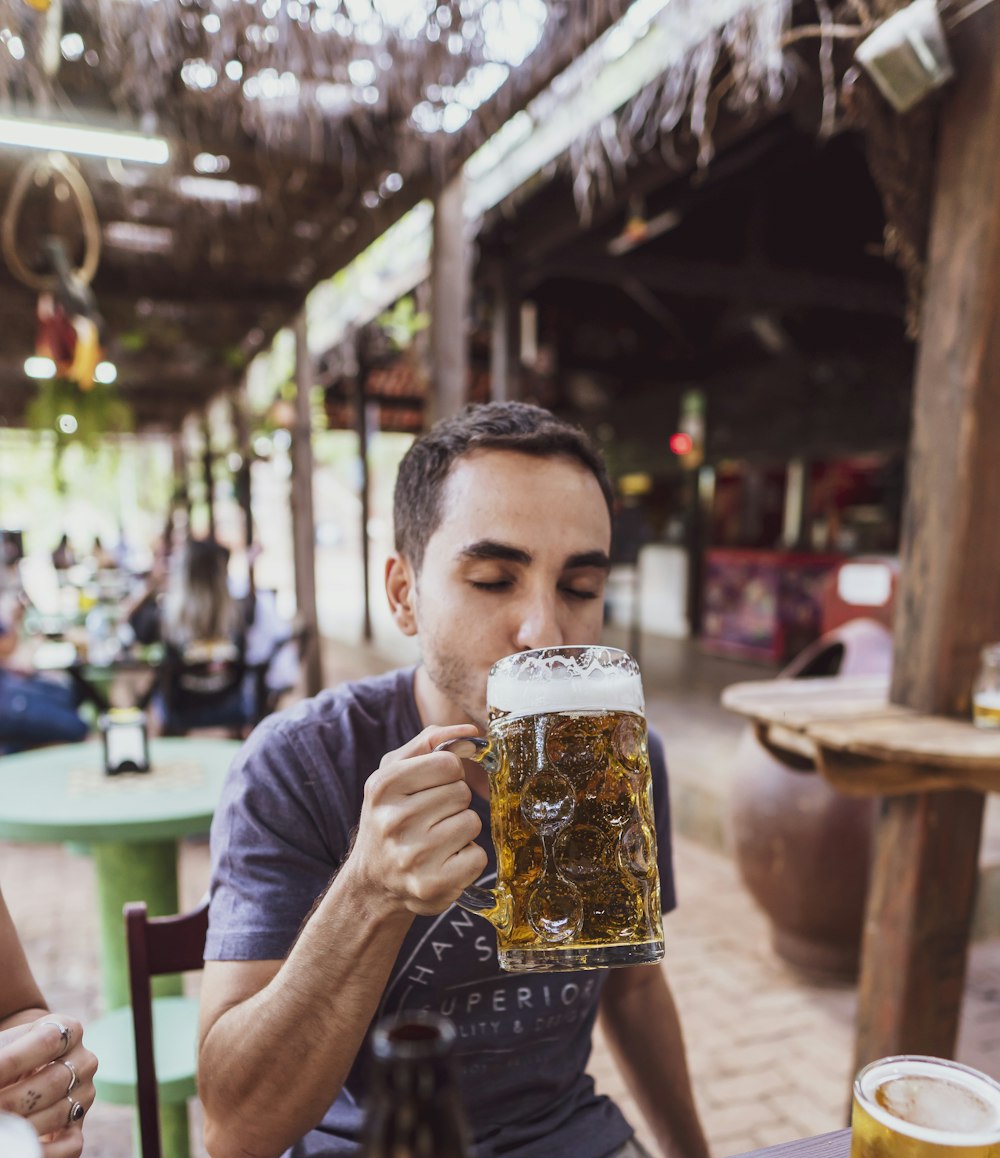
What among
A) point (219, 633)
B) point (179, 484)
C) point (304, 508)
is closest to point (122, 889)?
point (219, 633)

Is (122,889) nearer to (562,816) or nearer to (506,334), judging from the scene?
(562,816)

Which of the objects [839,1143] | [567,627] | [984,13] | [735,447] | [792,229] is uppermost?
[792,229]

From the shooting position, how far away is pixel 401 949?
1115 millimetres

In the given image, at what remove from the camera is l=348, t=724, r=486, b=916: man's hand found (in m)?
0.79

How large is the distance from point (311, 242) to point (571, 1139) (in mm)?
4999

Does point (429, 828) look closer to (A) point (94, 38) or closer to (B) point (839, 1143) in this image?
(B) point (839, 1143)

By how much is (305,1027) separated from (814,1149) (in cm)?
57

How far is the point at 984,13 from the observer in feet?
6.44

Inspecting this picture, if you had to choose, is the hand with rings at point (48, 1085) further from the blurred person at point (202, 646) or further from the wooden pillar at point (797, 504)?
the wooden pillar at point (797, 504)

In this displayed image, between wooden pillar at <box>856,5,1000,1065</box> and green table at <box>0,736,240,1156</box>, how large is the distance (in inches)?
70.9

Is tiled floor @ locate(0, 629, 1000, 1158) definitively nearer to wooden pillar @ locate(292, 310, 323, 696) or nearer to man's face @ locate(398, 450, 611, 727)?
man's face @ locate(398, 450, 611, 727)

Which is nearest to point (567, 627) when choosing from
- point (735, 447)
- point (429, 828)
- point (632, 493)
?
point (429, 828)

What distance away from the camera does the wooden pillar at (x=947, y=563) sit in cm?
202

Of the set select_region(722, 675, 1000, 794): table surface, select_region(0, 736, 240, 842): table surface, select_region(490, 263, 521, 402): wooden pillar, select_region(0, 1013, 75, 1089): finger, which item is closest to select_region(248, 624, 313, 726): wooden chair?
select_region(0, 736, 240, 842): table surface
